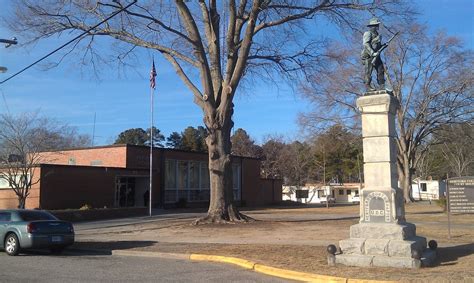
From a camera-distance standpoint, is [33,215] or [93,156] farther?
[93,156]

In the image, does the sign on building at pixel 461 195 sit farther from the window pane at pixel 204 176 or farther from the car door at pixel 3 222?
the window pane at pixel 204 176

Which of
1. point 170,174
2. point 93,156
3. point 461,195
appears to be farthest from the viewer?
point 170,174

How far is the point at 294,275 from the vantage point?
1097 cm

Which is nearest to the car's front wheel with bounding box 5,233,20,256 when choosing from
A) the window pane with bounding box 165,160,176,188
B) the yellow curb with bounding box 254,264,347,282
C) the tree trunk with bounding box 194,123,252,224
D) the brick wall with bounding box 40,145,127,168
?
the yellow curb with bounding box 254,264,347,282

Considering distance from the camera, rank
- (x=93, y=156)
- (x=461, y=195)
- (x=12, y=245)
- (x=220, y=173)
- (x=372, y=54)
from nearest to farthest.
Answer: (x=372, y=54), (x=12, y=245), (x=461, y=195), (x=220, y=173), (x=93, y=156)

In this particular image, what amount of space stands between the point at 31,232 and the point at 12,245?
803 millimetres

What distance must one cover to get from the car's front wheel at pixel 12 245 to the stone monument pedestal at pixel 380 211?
361 inches

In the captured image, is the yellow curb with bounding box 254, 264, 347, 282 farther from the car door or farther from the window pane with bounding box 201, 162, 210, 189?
the window pane with bounding box 201, 162, 210, 189

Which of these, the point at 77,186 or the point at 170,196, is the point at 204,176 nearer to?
the point at 170,196

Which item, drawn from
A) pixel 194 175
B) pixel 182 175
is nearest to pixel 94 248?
pixel 182 175

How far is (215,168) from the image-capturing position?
81.4 ft

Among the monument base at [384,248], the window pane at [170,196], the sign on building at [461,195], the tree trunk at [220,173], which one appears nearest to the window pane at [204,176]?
the window pane at [170,196]

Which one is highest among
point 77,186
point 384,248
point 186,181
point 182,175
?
point 182,175

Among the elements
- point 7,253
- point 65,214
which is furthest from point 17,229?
point 65,214
